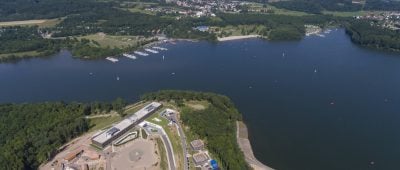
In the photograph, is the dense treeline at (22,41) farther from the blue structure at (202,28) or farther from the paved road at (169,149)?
the paved road at (169,149)

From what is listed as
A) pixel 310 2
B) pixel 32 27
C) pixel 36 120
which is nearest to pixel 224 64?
pixel 36 120

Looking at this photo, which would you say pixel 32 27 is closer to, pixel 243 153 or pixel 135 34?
pixel 135 34

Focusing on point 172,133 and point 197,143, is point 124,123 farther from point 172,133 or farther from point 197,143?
point 197,143

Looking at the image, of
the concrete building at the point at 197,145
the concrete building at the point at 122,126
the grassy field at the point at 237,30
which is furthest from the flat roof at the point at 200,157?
the grassy field at the point at 237,30

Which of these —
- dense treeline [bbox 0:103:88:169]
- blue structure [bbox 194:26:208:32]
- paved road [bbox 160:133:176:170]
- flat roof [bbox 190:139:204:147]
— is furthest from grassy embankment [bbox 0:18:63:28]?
flat roof [bbox 190:139:204:147]

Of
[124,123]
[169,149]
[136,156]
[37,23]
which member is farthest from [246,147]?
[37,23]

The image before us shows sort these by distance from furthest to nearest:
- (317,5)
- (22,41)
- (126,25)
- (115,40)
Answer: (317,5) < (126,25) < (115,40) < (22,41)
